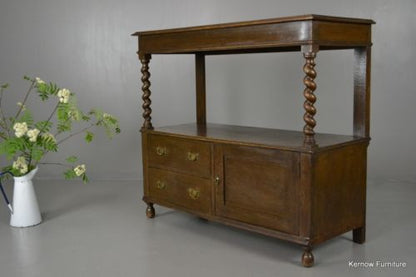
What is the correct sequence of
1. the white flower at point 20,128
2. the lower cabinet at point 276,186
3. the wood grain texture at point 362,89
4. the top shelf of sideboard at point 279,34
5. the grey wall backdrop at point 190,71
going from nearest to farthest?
1. the top shelf of sideboard at point 279,34
2. the lower cabinet at point 276,186
3. the wood grain texture at point 362,89
4. the white flower at point 20,128
5. the grey wall backdrop at point 190,71

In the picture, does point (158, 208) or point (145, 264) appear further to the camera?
point (158, 208)

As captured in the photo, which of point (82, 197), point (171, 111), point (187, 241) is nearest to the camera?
point (187, 241)

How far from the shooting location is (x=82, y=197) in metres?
5.17

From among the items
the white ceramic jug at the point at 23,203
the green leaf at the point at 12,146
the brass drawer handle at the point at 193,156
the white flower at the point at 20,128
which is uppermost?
the white flower at the point at 20,128

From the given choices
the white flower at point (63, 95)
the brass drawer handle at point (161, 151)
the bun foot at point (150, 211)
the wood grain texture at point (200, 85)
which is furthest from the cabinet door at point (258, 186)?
the white flower at point (63, 95)

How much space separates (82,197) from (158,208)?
2.97ft

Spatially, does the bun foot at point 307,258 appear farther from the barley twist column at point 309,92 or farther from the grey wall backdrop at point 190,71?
the grey wall backdrop at point 190,71

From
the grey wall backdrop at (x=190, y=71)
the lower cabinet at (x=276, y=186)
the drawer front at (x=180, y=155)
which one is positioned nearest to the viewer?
the lower cabinet at (x=276, y=186)

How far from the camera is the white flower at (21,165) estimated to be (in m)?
4.17

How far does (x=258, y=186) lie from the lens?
11.4 feet

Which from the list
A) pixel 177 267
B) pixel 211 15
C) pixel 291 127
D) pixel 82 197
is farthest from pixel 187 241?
A: pixel 211 15

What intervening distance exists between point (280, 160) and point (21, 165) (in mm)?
2126

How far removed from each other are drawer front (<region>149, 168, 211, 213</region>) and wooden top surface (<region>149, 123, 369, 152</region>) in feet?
1.09

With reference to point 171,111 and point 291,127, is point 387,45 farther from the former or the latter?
point 171,111
